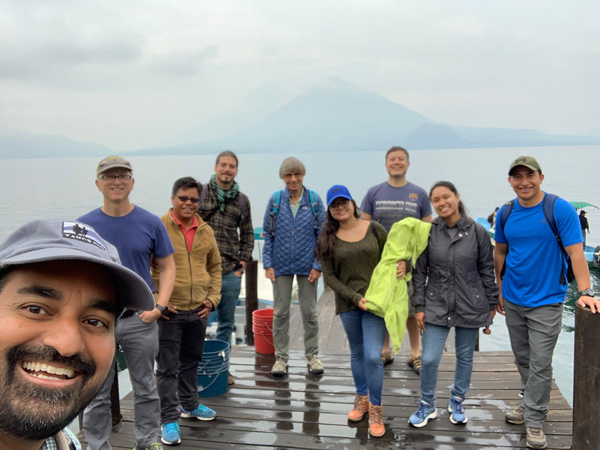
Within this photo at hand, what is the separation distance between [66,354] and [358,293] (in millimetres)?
2945

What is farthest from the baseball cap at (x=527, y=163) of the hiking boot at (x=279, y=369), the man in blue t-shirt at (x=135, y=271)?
the hiking boot at (x=279, y=369)

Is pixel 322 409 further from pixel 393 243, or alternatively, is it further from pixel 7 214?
pixel 7 214

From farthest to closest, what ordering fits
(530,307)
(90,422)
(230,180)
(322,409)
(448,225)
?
(230,180) < (322,409) < (448,225) < (530,307) < (90,422)

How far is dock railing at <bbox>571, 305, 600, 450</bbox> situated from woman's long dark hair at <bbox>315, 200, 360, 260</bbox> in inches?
68.6

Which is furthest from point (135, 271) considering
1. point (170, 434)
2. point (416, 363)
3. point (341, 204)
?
point (416, 363)

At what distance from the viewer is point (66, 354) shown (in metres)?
0.96

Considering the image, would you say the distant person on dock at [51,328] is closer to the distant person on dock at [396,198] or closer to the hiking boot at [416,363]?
the distant person on dock at [396,198]

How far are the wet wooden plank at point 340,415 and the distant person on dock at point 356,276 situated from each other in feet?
0.86

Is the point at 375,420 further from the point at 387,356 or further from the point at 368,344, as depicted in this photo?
the point at 387,356

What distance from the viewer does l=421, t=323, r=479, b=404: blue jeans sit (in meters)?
3.68

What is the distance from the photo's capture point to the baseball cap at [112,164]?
315cm

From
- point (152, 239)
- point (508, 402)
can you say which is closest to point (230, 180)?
point (152, 239)

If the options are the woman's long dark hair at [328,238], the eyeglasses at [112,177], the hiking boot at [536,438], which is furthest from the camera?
the woman's long dark hair at [328,238]

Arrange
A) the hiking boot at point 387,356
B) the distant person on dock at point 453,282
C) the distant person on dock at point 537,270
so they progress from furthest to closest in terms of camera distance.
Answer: the hiking boot at point 387,356 < the distant person on dock at point 453,282 < the distant person on dock at point 537,270
